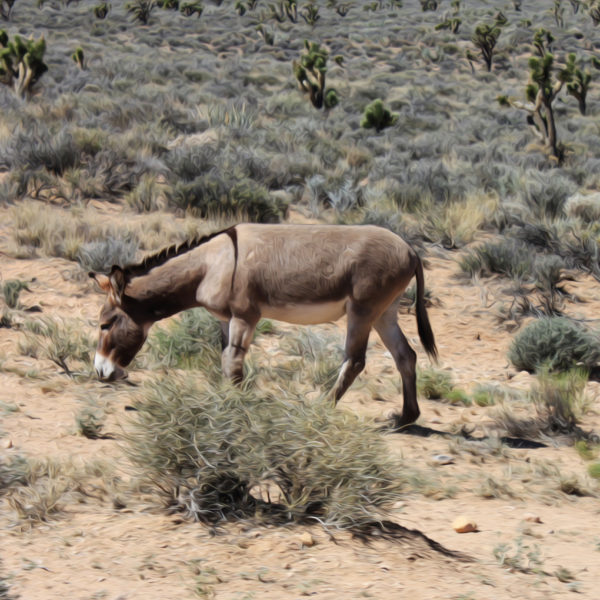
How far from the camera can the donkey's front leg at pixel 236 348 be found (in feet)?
21.7

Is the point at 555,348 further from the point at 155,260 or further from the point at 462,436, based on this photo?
the point at 155,260

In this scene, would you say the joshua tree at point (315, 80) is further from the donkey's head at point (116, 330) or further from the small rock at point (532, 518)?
the small rock at point (532, 518)

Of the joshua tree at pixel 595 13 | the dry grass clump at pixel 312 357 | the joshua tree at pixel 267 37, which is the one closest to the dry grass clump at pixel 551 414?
the dry grass clump at pixel 312 357

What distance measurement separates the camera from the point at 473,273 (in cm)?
1265

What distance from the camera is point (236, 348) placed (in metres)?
6.68

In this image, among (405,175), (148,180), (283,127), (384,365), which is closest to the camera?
(384,365)

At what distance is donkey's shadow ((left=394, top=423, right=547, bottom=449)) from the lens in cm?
717

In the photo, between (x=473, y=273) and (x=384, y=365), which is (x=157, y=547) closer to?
(x=384, y=365)

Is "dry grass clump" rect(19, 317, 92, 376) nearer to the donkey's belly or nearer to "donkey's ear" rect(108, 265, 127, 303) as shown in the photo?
"donkey's ear" rect(108, 265, 127, 303)

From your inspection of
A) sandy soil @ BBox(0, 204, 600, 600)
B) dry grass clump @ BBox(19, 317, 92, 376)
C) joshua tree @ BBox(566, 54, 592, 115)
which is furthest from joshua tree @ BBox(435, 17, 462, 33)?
sandy soil @ BBox(0, 204, 600, 600)

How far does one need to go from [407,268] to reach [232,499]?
107 inches

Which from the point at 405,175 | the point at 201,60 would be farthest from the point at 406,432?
the point at 201,60

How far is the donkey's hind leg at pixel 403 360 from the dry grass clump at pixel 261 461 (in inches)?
80.7

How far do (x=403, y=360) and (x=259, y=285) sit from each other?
1.45 metres
